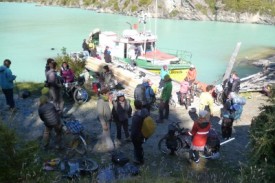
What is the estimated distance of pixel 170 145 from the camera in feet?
30.0

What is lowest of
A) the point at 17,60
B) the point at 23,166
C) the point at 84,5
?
the point at 17,60

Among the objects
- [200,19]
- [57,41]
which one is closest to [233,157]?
[57,41]

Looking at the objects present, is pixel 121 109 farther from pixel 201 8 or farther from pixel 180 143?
pixel 201 8

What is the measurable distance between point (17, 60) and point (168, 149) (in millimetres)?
27317

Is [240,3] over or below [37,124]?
over

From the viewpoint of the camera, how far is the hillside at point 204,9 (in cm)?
8181

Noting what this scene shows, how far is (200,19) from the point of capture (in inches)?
3231

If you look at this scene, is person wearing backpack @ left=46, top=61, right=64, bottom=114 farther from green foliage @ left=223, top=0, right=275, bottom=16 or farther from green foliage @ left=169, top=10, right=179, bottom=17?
green foliage @ left=223, top=0, right=275, bottom=16

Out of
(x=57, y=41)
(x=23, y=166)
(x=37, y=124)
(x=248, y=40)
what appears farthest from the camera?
(x=248, y=40)

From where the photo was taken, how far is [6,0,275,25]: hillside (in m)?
81.8

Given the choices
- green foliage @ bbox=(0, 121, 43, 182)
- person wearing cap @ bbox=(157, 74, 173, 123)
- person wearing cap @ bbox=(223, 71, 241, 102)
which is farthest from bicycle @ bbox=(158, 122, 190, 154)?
person wearing cap @ bbox=(223, 71, 241, 102)

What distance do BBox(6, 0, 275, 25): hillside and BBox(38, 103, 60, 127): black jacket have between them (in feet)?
243

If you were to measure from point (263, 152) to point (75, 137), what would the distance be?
506cm

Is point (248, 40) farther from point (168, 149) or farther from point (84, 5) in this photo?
point (84, 5)
